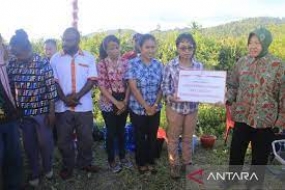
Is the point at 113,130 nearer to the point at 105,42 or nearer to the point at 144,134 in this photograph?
the point at 144,134

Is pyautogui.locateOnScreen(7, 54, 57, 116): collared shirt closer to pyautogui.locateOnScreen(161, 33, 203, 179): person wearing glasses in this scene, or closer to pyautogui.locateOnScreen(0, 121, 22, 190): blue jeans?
pyautogui.locateOnScreen(0, 121, 22, 190): blue jeans

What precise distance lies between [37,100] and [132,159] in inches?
69.8

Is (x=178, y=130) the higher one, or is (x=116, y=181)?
(x=178, y=130)

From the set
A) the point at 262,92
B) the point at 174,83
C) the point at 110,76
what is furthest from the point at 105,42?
the point at 262,92

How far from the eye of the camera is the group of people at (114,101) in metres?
4.33

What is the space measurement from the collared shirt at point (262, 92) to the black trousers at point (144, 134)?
3.55 feet

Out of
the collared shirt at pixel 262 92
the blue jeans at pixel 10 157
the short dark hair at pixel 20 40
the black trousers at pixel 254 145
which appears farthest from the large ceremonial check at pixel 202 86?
the blue jeans at pixel 10 157

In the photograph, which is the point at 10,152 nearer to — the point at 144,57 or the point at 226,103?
the point at 144,57

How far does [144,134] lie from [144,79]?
70 centimetres

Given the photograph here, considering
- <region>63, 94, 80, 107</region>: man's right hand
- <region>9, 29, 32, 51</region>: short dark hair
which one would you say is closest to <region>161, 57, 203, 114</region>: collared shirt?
<region>63, 94, 80, 107</region>: man's right hand

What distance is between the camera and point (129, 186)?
5031 mm

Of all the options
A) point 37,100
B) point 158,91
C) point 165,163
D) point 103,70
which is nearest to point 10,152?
point 37,100

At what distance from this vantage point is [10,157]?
4.37 metres

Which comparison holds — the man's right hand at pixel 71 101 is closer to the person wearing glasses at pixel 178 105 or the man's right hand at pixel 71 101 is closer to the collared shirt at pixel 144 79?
the collared shirt at pixel 144 79
